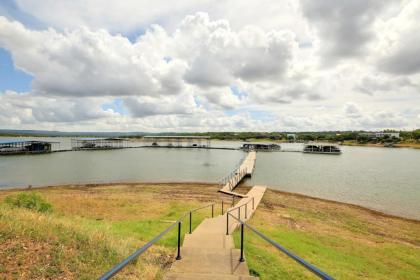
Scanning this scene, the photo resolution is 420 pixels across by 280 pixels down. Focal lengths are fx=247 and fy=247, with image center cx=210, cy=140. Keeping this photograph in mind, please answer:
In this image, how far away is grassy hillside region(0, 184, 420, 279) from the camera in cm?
552

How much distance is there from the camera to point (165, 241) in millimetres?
9125

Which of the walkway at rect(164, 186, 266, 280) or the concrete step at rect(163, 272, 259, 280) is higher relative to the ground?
the concrete step at rect(163, 272, 259, 280)

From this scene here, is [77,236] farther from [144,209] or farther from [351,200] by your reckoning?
[351,200]

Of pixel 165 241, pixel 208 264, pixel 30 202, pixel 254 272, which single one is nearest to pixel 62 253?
pixel 208 264

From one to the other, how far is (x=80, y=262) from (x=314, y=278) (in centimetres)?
595

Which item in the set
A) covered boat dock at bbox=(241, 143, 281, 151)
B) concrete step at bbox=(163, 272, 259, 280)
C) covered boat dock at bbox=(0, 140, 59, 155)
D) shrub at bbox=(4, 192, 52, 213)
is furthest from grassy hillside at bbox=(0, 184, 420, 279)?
covered boat dock at bbox=(241, 143, 281, 151)

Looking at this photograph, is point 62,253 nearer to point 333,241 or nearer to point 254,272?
point 254,272

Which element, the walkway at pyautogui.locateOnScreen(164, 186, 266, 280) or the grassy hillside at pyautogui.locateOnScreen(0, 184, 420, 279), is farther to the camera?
the grassy hillside at pyautogui.locateOnScreen(0, 184, 420, 279)

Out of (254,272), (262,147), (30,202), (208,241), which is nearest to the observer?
(254,272)

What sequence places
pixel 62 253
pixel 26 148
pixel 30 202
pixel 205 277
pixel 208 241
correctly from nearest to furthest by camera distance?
pixel 205 277, pixel 62 253, pixel 208 241, pixel 30 202, pixel 26 148

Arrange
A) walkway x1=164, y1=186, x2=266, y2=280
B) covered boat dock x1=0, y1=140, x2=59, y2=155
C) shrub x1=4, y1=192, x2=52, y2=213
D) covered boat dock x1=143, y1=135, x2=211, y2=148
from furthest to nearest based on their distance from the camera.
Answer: covered boat dock x1=143, y1=135, x2=211, y2=148 < covered boat dock x1=0, y1=140, x2=59, y2=155 < shrub x1=4, y1=192, x2=52, y2=213 < walkway x1=164, y1=186, x2=266, y2=280

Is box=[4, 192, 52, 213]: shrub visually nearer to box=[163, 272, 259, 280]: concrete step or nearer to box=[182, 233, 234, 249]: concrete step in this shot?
box=[182, 233, 234, 249]: concrete step

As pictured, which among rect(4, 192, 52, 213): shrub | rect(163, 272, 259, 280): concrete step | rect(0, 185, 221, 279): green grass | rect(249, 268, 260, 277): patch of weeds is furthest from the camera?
rect(4, 192, 52, 213): shrub

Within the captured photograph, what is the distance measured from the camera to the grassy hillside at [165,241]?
552cm
